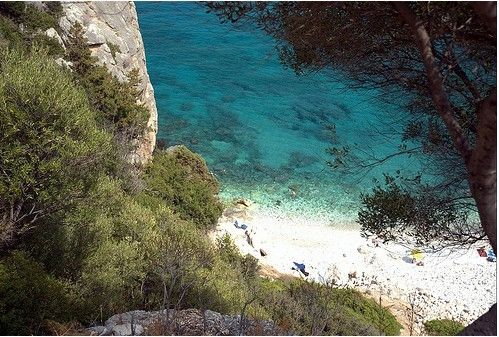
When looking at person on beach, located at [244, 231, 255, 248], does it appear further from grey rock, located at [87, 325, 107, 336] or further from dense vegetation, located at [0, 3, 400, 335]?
grey rock, located at [87, 325, 107, 336]

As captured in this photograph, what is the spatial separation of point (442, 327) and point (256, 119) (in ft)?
68.3

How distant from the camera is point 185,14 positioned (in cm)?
5166

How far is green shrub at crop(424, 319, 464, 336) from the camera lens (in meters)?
18.5

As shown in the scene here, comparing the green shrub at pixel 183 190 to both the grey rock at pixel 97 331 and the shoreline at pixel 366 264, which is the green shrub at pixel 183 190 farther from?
the grey rock at pixel 97 331

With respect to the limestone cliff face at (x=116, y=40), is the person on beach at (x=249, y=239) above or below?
below

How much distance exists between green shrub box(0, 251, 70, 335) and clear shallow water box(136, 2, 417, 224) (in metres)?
16.5

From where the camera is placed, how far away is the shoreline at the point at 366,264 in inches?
851

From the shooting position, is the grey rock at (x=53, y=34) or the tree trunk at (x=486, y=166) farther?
the grey rock at (x=53, y=34)

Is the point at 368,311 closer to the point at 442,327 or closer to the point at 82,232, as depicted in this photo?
the point at 442,327

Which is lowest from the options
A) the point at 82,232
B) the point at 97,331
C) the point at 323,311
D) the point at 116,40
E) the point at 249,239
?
the point at 97,331

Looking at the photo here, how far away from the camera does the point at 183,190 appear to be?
70.5ft

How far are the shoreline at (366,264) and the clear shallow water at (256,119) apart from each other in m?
1.40

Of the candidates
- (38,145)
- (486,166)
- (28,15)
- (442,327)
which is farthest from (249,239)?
(486,166)

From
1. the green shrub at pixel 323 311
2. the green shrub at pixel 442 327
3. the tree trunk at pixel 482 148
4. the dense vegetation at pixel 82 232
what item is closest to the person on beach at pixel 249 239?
the green shrub at pixel 323 311
